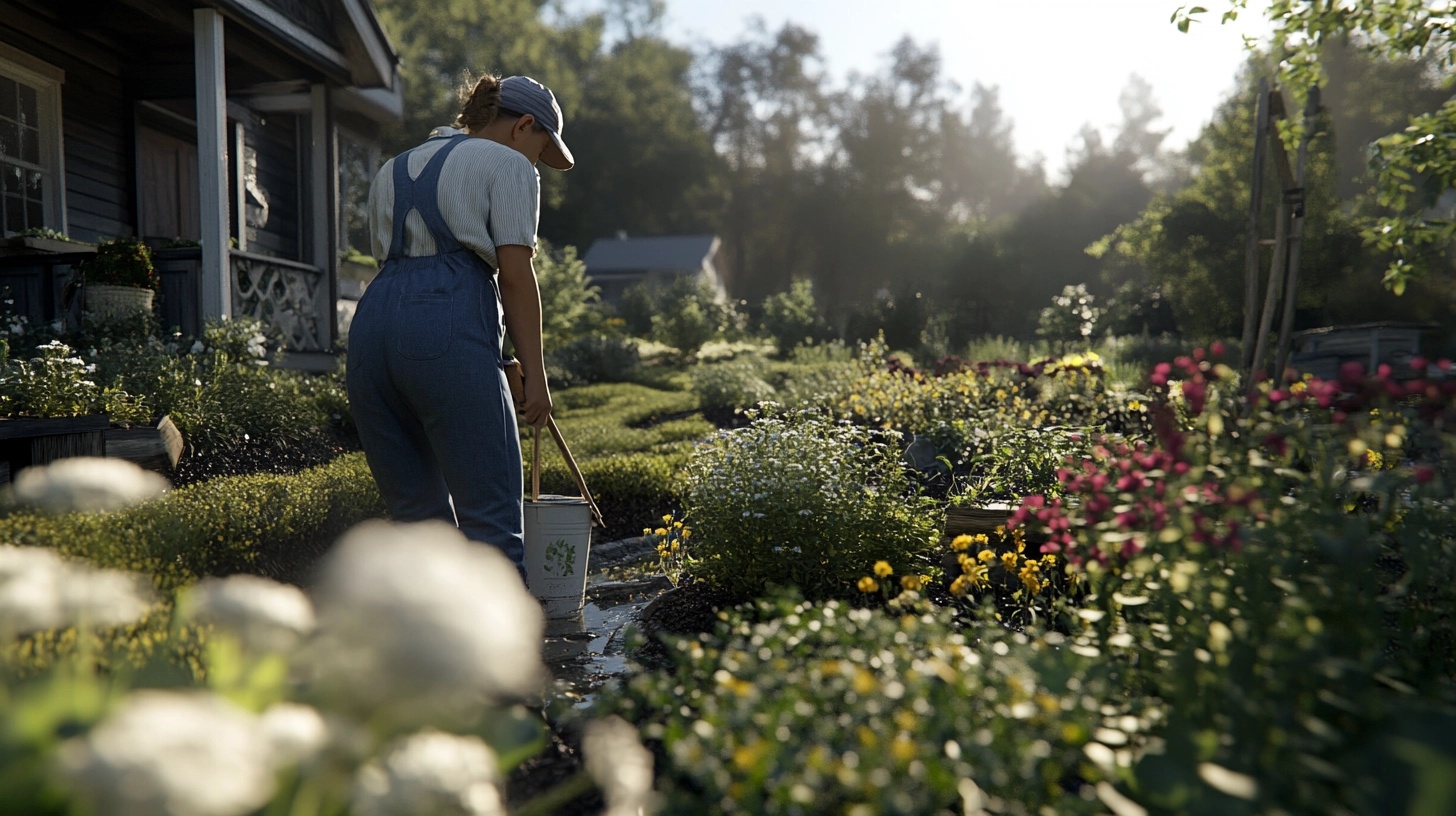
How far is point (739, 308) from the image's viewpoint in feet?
103

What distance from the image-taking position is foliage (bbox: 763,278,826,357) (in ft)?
75.3

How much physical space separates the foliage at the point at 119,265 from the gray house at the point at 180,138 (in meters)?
0.30

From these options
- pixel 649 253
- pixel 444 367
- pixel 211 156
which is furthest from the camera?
pixel 649 253

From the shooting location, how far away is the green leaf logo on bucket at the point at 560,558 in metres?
3.71

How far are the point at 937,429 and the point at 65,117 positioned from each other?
7730mm

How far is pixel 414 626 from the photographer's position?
1.08m

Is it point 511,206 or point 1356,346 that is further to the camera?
point 1356,346

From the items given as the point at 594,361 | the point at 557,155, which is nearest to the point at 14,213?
the point at 557,155

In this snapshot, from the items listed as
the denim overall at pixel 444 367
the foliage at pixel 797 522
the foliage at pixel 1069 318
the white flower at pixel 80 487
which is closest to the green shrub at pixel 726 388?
the foliage at pixel 797 522

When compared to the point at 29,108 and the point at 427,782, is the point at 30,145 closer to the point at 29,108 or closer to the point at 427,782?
the point at 29,108

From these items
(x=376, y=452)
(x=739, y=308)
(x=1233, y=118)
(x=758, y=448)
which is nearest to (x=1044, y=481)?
(x=758, y=448)

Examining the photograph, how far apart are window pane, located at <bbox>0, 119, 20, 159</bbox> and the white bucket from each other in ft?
23.0

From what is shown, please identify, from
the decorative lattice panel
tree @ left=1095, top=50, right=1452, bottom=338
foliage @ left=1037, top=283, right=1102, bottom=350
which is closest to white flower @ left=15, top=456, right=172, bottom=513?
the decorative lattice panel

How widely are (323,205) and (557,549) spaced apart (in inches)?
288
